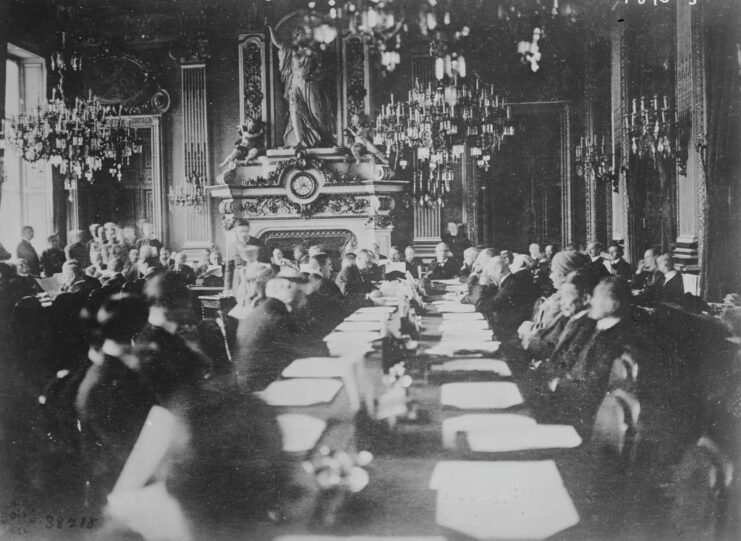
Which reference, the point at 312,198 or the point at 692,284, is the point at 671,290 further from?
the point at 312,198

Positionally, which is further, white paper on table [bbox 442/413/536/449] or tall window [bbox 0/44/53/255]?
tall window [bbox 0/44/53/255]

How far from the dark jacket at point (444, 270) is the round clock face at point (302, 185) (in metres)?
1.13

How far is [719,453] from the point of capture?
11.1ft

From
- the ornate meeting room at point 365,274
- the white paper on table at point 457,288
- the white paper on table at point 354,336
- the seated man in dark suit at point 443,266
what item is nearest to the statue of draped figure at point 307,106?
the ornate meeting room at point 365,274

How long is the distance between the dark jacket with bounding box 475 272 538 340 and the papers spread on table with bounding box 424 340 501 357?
10 cm

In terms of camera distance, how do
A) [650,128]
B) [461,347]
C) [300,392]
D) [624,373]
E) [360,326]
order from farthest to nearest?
[650,128], [360,326], [461,347], [300,392], [624,373]

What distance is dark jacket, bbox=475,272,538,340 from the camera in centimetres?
393

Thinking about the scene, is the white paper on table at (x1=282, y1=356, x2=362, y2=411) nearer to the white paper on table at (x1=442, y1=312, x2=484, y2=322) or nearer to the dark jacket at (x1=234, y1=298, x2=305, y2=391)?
the dark jacket at (x1=234, y1=298, x2=305, y2=391)

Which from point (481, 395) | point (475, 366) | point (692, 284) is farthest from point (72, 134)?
point (692, 284)

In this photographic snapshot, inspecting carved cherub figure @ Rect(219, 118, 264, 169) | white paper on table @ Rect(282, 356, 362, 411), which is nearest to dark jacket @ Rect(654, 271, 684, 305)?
white paper on table @ Rect(282, 356, 362, 411)

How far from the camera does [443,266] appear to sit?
4523 millimetres

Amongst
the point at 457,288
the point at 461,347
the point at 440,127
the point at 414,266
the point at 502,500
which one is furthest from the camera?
the point at 440,127

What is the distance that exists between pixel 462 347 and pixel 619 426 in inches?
39.6

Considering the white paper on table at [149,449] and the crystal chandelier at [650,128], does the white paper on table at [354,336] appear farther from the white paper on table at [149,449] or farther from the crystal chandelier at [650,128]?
the crystal chandelier at [650,128]
